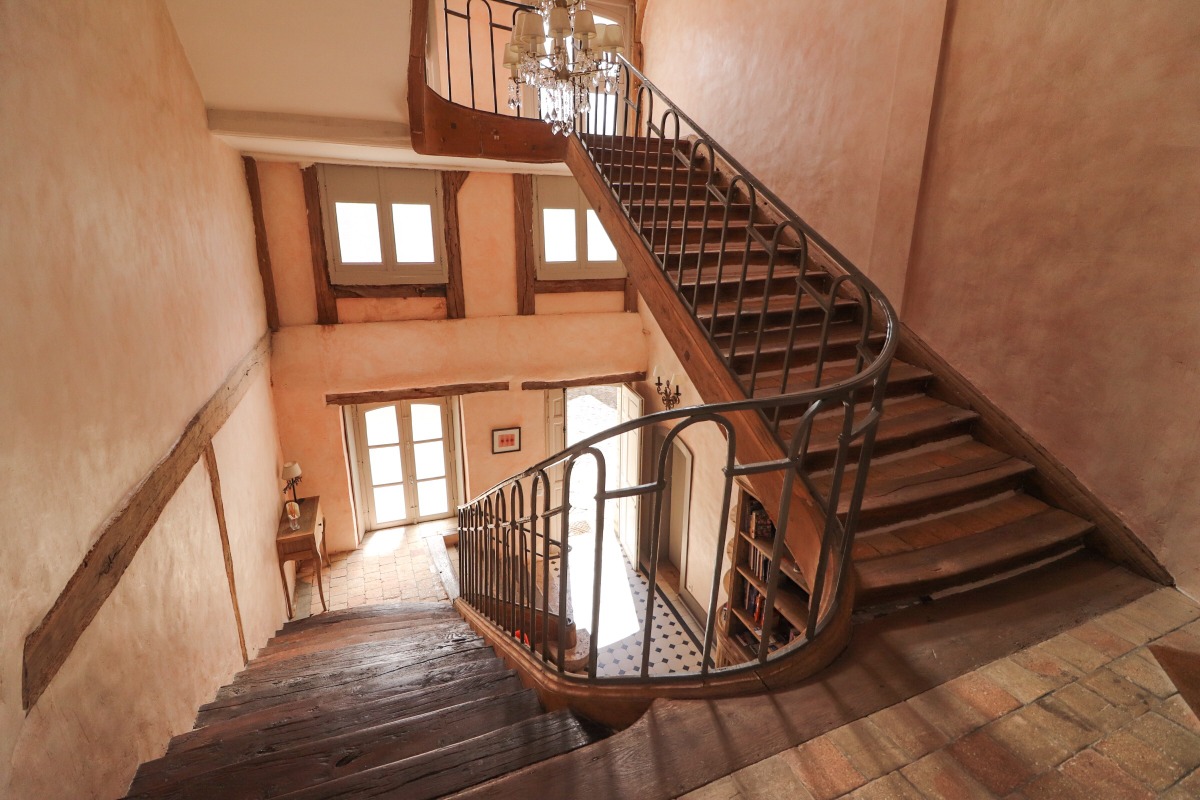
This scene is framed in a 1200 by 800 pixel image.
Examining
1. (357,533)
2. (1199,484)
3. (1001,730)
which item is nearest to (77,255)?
(1001,730)

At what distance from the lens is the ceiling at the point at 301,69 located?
3.31m

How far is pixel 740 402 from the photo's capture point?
59.6 inches

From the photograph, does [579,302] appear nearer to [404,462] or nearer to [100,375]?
[404,462]

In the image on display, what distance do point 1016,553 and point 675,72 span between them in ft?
17.6

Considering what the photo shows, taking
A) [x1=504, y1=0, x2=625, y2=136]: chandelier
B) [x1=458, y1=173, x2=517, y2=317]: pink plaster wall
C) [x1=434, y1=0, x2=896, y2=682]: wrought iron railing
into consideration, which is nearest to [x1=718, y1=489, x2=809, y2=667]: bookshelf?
[x1=434, y1=0, x2=896, y2=682]: wrought iron railing

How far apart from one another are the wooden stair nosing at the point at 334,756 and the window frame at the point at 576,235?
17.2ft

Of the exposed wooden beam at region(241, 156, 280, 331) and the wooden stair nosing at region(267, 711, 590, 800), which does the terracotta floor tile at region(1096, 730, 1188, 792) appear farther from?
the exposed wooden beam at region(241, 156, 280, 331)

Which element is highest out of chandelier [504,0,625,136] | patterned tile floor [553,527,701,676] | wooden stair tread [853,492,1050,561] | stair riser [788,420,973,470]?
chandelier [504,0,625,136]

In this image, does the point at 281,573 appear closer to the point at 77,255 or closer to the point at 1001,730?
the point at 77,255

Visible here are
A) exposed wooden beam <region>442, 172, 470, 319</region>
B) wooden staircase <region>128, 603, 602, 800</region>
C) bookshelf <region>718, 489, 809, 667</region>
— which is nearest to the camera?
wooden staircase <region>128, 603, 602, 800</region>

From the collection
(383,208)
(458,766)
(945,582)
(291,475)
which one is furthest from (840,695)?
(383,208)

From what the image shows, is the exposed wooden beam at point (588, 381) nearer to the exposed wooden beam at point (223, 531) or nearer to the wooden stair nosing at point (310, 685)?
the exposed wooden beam at point (223, 531)

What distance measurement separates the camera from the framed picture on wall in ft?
23.1

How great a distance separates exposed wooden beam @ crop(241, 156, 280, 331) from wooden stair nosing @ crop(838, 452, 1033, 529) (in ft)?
18.3
